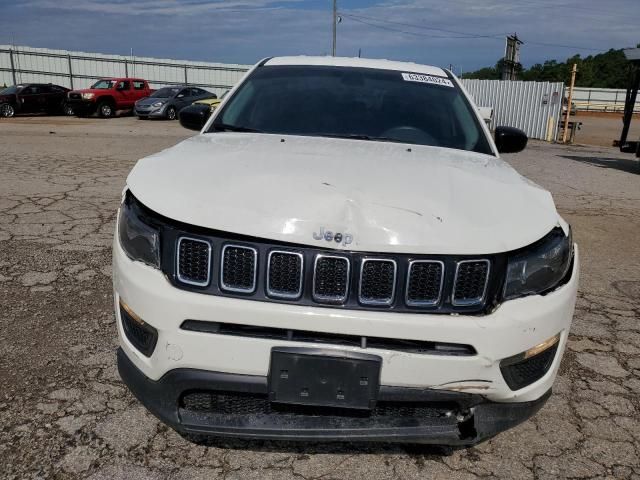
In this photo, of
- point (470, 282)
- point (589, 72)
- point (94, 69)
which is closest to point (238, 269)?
point (470, 282)

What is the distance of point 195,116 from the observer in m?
3.53

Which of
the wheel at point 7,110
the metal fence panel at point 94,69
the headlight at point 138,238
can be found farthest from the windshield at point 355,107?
the metal fence panel at point 94,69

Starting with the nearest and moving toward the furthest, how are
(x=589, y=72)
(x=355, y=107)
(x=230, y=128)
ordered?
(x=230, y=128)
(x=355, y=107)
(x=589, y=72)

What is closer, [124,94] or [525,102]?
[525,102]

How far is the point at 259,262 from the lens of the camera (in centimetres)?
173

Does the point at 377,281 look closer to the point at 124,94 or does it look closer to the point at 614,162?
the point at 614,162

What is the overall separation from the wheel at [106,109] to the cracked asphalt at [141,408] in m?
18.6

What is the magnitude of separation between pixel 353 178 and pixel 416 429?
34.8 inches

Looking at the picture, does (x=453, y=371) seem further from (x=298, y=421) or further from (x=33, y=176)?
(x=33, y=176)

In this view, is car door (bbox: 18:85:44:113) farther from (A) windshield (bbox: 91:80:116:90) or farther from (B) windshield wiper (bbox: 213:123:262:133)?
(B) windshield wiper (bbox: 213:123:262:133)

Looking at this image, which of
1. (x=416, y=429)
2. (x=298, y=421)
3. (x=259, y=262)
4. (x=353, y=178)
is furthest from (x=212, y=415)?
(x=353, y=178)

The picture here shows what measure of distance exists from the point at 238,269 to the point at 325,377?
17.1 inches

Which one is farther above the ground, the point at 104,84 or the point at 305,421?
the point at 305,421

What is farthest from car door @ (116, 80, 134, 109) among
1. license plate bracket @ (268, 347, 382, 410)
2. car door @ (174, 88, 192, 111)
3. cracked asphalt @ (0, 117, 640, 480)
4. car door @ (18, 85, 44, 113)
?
license plate bracket @ (268, 347, 382, 410)
